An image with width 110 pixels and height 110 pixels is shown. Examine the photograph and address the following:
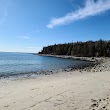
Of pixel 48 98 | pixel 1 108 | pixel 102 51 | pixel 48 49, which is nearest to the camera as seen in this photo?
pixel 1 108

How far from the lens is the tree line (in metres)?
122

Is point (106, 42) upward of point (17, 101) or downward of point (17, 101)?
upward

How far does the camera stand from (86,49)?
132 m

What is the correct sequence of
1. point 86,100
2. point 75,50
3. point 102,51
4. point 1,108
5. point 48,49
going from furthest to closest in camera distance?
point 48,49 → point 75,50 → point 102,51 → point 86,100 → point 1,108

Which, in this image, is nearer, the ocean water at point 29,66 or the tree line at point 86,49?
the ocean water at point 29,66

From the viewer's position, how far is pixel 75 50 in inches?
5669

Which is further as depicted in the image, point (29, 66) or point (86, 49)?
point (86, 49)

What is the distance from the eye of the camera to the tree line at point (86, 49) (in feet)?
399

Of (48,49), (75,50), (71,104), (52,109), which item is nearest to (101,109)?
(71,104)

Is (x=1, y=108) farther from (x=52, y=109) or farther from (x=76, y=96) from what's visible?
(x=76, y=96)

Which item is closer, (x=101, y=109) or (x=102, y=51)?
(x=101, y=109)

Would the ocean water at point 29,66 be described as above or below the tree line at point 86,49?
below

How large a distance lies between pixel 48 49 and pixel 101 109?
18138cm

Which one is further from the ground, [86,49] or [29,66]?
[86,49]
